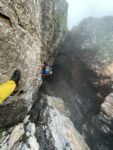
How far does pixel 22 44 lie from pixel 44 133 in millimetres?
6127

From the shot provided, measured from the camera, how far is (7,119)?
1168cm

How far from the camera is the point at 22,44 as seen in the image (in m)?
9.18

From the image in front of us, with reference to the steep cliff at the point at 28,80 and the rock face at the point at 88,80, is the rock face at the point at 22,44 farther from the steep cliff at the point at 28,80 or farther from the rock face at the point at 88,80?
the rock face at the point at 88,80

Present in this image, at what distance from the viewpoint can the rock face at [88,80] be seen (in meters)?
15.1

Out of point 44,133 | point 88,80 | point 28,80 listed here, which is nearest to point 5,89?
point 28,80

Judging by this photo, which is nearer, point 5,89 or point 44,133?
point 5,89

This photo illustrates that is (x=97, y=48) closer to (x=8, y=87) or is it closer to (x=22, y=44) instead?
(x=22, y=44)

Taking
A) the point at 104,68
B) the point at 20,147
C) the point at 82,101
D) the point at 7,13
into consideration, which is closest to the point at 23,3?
the point at 7,13

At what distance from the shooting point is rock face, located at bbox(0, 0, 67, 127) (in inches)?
313

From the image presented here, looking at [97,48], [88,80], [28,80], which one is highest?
[97,48]

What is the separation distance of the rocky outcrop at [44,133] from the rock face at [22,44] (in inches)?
33.7

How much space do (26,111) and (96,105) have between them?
6.47m

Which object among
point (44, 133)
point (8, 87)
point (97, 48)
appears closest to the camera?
point (8, 87)

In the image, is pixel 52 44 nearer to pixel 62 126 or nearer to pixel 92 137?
pixel 62 126
